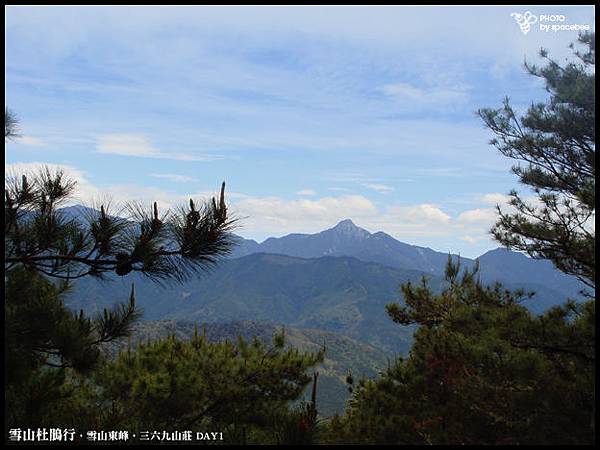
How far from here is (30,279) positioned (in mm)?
6207

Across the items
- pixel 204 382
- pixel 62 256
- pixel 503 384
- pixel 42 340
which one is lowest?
pixel 204 382

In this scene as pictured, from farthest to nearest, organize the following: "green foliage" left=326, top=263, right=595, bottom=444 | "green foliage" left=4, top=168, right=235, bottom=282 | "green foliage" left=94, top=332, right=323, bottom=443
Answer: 1. "green foliage" left=94, top=332, right=323, bottom=443
2. "green foliage" left=326, top=263, right=595, bottom=444
3. "green foliage" left=4, top=168, right=235, bottom=282

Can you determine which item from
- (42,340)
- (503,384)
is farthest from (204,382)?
(503,384)

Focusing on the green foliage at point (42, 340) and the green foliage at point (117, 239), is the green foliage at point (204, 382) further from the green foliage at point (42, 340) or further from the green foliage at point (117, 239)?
the green foliage at point (117, 239)

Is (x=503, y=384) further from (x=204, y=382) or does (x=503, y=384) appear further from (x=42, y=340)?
(x=42, y=340)

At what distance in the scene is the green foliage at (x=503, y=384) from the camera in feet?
21.6

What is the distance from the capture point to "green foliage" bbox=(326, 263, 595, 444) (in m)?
6.58

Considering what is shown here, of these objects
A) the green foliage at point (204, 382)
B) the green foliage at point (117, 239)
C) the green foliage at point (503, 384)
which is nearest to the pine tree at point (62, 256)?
the green foliage at point (117, 239)

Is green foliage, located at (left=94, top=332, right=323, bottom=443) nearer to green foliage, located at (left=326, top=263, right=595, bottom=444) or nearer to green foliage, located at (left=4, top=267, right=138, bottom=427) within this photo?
green foliage, located at (left=4, top=267, right=138, bottom=427)

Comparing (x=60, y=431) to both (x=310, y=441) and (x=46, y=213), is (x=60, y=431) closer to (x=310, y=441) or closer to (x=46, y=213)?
(x=46, y=213)

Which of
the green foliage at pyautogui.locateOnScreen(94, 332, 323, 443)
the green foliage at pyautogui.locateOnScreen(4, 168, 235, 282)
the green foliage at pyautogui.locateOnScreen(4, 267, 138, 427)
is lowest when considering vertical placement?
the green foliage at pyautogui.locateOnScreen(94, 332, 323, 443)

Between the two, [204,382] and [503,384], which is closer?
[503,384]

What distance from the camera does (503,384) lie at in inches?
267

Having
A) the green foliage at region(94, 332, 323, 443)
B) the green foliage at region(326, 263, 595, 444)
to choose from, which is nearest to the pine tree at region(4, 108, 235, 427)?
the green foliage at region(94, 332, 323, 443)
